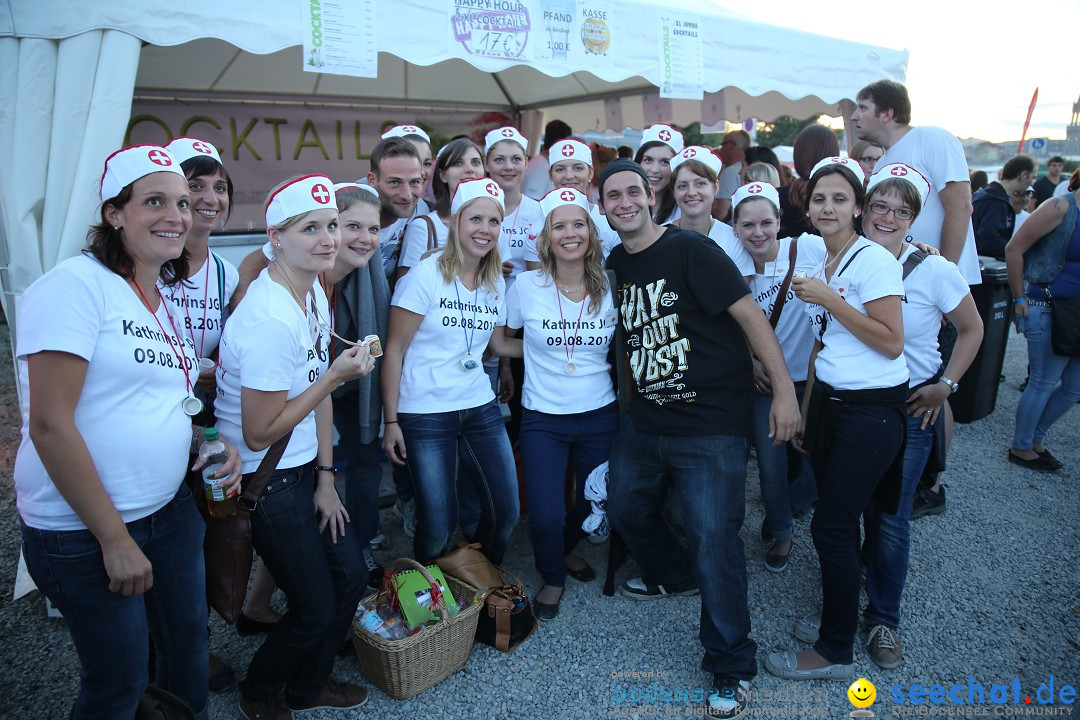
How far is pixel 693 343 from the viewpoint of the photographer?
8.51ft

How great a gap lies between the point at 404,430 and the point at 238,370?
92 centimetres

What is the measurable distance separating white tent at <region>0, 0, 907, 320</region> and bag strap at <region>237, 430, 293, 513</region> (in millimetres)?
1506

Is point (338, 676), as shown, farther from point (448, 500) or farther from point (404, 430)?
point (404, 430)

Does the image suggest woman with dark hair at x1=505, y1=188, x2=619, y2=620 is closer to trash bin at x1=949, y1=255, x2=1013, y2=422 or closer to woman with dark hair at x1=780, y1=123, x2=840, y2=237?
woman with dark hair at x1=780, y1=123, x2=840, y2=237

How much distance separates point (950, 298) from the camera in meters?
2.64

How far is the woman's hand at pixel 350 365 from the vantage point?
2.07 m

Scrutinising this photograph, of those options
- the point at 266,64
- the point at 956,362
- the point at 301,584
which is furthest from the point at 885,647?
the point at 266,64

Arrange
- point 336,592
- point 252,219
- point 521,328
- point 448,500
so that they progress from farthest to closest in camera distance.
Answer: point 252,219
point 521,328
point 448,500
point 336,592

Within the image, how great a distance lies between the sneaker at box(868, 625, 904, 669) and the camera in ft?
8.77

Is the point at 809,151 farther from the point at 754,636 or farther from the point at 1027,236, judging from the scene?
the point at 754,636

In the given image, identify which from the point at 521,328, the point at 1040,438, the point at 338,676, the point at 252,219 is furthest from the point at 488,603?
the point at 252,219

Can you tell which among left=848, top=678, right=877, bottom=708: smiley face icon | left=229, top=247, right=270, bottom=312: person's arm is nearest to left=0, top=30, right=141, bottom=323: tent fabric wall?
left=229, top=247, right=270, bottom=312: person's arm

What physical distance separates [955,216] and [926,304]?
4.60 feet

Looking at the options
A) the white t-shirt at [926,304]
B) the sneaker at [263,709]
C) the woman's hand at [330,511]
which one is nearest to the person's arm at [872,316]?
the white t-shirt at [926,304]
